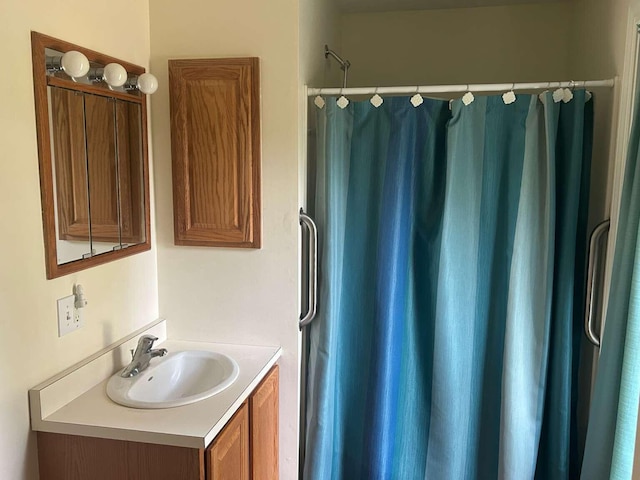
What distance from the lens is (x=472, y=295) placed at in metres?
2.18

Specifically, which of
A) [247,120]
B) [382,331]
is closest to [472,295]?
[382,331]

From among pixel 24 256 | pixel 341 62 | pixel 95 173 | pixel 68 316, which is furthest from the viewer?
pixel 341 62

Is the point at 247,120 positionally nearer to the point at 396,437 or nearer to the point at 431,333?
the point at 431,333

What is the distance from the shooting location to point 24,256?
5.04ft

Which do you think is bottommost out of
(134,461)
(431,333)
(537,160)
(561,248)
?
(134,461)

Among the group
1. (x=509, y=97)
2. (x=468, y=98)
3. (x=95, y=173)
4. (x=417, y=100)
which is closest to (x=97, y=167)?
(x=95, y=173)

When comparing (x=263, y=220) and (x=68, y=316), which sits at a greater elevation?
(x=263, y=220)

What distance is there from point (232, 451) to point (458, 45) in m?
2.28

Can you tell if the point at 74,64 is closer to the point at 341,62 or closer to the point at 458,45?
the point at 341,62

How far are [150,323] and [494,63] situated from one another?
2147mm

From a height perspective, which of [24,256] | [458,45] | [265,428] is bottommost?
[265,428]

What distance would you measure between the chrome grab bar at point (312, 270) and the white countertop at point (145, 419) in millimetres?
502

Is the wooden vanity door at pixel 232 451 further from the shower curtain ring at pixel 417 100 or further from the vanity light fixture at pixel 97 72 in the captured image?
the shower curtain ring at pixel 417 100

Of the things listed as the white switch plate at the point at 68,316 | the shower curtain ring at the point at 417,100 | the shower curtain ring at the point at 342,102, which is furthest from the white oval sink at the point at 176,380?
the shower curtain ring at the point at 417,100
